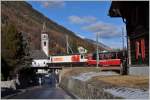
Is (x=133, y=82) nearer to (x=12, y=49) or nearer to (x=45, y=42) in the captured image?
(x=12, y=49)

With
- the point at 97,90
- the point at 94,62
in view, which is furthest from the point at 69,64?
the point at 97,90

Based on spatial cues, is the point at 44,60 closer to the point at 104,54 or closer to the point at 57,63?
the point at 57,63

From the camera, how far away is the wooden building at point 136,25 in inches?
1292

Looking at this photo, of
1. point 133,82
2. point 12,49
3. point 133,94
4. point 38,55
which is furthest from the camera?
point 38,55

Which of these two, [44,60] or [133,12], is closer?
[133,12]

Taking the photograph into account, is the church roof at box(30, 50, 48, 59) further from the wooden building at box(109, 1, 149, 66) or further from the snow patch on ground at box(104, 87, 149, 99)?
the snow patch on ground at box(104, 87, 149, 99)

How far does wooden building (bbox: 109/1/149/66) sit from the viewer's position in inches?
1292

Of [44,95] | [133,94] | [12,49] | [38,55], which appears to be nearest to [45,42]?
[38,55]

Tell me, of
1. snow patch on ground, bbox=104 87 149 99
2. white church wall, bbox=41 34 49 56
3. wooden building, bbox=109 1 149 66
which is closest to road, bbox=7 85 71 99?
wooden building, bbox=109 1 149 66

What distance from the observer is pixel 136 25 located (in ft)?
119

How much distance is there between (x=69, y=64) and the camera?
5148 inches

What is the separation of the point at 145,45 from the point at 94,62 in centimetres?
7032

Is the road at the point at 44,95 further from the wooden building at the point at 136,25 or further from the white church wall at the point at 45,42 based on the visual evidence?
the white church wall at the point at 45,42

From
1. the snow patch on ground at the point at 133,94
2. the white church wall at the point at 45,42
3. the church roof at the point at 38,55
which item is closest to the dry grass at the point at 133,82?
the snow patch on ground at the point at 133,94
